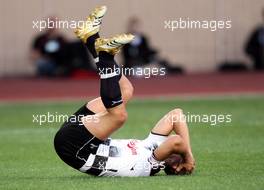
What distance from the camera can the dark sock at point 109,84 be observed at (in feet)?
33.0

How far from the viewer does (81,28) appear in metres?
10.3

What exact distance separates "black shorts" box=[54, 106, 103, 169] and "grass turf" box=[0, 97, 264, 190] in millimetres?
281

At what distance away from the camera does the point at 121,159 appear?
10.4 meters

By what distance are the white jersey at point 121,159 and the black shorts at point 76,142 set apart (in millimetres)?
78

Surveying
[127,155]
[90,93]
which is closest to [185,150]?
[127,155]

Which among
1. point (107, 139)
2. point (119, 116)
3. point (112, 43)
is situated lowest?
point (107, 139)

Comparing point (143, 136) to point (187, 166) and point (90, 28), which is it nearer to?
point (187, 166)

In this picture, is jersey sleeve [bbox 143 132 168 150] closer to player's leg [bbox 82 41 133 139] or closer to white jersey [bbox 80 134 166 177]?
white jersey [bbox 80 134 166 177]

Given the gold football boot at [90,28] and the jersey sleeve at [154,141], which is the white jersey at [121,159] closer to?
the jersey sleeve at [154,141]

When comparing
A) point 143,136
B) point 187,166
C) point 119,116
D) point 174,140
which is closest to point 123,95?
point 119,116

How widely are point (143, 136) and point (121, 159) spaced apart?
4.79 m

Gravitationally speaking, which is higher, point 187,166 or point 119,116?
point 119,116

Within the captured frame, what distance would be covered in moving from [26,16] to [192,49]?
482cm

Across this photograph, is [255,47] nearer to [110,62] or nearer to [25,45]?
[25,45]
